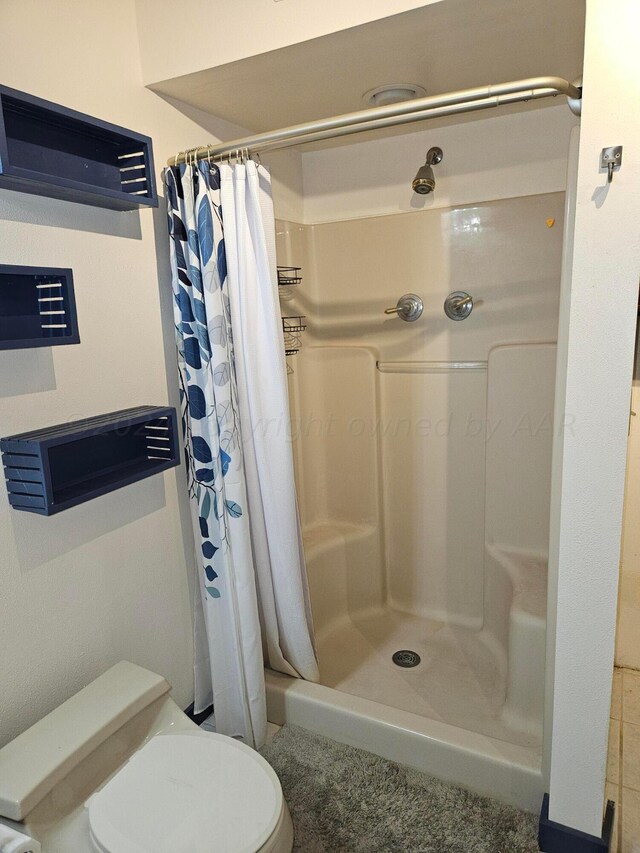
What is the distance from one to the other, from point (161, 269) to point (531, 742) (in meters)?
1.93

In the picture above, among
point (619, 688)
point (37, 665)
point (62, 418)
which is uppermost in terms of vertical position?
point (62, 418)

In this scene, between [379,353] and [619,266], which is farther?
[379,353]

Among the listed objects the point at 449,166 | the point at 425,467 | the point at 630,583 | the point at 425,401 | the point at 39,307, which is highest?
the point at 449,166

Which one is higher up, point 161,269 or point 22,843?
point 161,269

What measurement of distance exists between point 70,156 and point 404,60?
37.7 inches

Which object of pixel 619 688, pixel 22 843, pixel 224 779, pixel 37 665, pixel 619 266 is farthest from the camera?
pixel 619 688

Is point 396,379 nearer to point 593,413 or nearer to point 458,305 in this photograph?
point 458,305

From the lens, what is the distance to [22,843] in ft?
3.75

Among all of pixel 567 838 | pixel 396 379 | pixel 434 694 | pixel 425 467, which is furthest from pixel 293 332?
pixel 567 838

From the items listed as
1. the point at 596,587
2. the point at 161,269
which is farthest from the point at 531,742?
the point at 161,269

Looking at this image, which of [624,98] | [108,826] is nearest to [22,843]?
[108,826]

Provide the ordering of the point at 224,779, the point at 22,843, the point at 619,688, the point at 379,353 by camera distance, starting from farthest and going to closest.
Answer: the point at 379,353
the point at 619,688
the point at 224,779
the point at 22,843

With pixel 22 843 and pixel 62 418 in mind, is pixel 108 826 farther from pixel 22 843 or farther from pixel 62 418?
pixel 62 418

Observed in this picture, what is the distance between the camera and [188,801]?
4.30 feet
